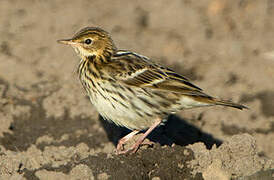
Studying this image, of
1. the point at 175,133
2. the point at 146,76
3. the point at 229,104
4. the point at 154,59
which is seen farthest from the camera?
the point at 154,59

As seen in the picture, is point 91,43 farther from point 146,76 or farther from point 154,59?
point 154,59

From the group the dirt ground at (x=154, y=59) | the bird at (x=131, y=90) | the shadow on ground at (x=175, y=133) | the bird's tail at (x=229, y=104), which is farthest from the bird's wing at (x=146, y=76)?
the shadow on ground at (x=175, y=133)

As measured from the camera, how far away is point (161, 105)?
7156 millimetres

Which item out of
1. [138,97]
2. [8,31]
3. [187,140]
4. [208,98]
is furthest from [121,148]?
[8,31]

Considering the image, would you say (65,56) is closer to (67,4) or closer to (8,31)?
(8,31)

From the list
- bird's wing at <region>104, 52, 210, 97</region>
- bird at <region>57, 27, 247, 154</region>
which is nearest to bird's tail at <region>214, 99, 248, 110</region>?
bird at <region>57, 27, 247, 154</region>

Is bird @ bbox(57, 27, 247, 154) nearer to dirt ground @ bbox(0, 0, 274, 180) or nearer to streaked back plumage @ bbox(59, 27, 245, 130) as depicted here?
streaked back plumage @ bbox(59, 27, 245, 130)

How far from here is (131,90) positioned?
7.05 m

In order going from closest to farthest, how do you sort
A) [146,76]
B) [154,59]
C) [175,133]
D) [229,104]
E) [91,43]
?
[229,104], [146,76], [91,43], [175,133], [154,59]

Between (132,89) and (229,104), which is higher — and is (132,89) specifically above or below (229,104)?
above

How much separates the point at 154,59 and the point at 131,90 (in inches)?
152

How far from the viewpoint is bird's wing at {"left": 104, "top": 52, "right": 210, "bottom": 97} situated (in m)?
7.09

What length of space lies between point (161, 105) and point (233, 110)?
2.97 metres

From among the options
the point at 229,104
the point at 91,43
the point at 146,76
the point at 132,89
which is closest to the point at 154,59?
the point at 91,43
